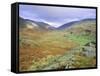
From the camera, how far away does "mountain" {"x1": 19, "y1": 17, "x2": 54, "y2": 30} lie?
227cm

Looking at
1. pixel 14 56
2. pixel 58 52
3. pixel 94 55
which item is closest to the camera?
pixel 14 56

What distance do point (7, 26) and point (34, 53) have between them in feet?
1.15

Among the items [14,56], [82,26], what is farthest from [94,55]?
[14,56]

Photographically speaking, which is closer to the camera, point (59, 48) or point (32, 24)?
point (32, 24)

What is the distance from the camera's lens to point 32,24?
7.63ft

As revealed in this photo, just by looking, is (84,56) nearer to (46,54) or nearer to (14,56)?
(46,54)

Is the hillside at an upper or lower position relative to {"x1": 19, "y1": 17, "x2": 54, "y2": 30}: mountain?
lower

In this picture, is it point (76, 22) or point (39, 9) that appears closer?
point (39, 9)

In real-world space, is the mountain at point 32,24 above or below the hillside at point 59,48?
above

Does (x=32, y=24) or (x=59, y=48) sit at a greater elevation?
(x=32, y=24)

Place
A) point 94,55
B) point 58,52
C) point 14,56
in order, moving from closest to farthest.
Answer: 1. point 14,56
2. point 58,52
3. point 94,55

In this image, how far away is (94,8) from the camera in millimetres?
2590

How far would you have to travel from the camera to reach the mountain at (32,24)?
2.27 m

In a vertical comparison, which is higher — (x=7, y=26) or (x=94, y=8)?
(x=94, y=8)
